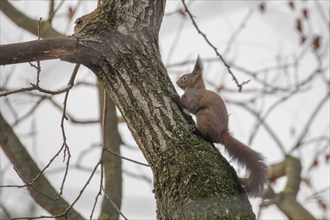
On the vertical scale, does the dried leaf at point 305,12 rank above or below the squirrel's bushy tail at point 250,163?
above

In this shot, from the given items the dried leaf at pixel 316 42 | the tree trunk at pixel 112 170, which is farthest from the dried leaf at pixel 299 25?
the tree trunk at pixel 112 170

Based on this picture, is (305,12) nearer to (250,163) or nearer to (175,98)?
(250,163)

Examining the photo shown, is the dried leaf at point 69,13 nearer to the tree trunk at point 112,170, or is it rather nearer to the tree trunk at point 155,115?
the tree trunk at point 112,170

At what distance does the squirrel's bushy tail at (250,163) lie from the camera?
2969 millimetres

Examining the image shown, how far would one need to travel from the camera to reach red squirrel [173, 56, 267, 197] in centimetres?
298

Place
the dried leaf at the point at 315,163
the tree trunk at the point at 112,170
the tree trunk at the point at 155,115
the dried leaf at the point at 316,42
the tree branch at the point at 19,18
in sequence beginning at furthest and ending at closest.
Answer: the dried leaf at the point at 315,163
the dried leaf at the point at 316,42
the tree branch at the point at 19,18
the tree trunk at the point at 112,170
the tree trunk at the point at 155,115

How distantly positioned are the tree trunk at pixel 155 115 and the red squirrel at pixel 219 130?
140 millimetres

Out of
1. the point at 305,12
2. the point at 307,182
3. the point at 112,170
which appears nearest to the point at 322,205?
the point at 307,182

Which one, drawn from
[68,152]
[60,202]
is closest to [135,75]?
[68,152]

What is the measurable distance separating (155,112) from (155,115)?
0.02 metres

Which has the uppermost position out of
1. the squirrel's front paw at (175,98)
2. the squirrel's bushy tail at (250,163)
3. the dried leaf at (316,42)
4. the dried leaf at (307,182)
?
the dried leaf at (316,42)

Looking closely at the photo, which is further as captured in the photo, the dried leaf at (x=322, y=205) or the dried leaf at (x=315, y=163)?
the dried leaf at (x=315, y=163)

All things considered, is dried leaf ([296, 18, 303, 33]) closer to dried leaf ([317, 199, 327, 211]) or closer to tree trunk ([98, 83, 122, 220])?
dried leaf ([317, 199, 327, 211])

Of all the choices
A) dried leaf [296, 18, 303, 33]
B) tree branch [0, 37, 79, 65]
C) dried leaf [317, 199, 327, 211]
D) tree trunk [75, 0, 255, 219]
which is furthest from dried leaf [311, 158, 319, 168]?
tree branch [0, 37, 79, 65]
